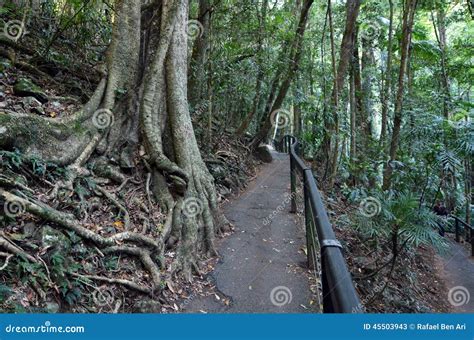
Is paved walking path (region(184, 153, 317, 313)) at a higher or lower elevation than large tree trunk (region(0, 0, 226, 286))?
lower

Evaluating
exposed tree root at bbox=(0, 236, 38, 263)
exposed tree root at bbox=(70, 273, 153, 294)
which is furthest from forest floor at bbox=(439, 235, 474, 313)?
exposed tree root at bbox=(0, 236, 38, 263)

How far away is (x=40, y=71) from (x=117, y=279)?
430 centimetres

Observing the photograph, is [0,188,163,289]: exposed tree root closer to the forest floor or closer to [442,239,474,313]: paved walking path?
[442,239,474,313]: paved walking path

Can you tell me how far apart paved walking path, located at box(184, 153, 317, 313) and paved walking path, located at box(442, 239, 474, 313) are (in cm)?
343

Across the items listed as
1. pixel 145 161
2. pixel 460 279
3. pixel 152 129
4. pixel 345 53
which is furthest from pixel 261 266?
pixel 460 279

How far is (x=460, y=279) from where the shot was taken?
9367 mm

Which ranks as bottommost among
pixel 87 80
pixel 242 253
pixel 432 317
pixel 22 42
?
pixel 242 253

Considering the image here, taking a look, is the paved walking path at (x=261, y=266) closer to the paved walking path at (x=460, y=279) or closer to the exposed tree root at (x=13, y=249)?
the exposed tree root at (x=13, y=249)

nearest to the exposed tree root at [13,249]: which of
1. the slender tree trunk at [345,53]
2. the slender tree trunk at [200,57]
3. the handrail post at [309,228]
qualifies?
the handrail post at [309,228]

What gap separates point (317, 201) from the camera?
306cm

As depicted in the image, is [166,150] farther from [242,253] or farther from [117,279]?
[117,279]

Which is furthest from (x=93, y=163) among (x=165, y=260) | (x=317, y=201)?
(x=317, y=201)

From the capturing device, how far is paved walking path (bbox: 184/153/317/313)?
12.3ft

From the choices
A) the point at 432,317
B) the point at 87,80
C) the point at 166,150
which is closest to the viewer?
the point at 432,317
